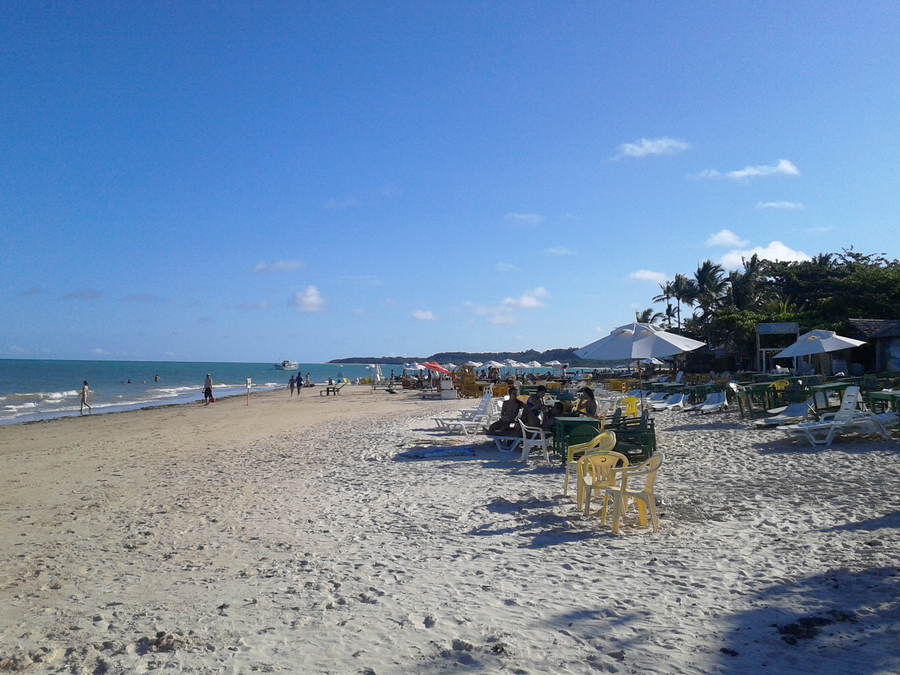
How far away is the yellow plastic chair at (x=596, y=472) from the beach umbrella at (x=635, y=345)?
426 centimetres

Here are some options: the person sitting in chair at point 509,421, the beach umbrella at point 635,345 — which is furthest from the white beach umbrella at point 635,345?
the person sitting in chair at point 509,421

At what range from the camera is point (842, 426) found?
8.77 meters

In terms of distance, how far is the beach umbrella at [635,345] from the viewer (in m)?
10.1

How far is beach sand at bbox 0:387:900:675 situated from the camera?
315 cm

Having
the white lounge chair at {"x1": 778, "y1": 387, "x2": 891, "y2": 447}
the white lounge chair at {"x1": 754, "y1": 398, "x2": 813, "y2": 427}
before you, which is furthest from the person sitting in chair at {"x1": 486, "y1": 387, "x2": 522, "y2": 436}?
the white lounge chair at {"x1": 754, "y1": 398, "x2": 813, "y2": 427}

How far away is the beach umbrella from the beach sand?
6.99 ft

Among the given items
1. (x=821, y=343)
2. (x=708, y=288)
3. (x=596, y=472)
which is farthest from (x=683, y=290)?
(x=596, y=472)

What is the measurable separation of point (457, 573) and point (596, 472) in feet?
6.47

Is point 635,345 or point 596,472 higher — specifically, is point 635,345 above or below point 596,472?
above

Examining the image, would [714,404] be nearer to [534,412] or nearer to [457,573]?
[534,412]

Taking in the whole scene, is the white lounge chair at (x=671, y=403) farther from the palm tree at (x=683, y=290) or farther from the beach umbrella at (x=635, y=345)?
the palm tree at (x=683, y=290)

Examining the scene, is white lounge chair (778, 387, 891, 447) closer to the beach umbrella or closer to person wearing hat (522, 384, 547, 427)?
the beach umbrella

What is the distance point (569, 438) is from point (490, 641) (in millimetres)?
5513

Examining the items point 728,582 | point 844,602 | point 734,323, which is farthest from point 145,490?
point 734,323
